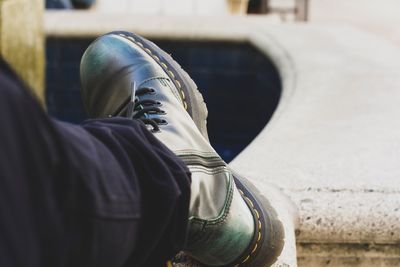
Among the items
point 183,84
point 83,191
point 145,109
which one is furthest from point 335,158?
point 83,191

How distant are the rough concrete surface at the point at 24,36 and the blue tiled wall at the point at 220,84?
22 centimetres

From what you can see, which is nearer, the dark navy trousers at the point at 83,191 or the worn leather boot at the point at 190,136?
the dark navy trousers at the point at 83,191

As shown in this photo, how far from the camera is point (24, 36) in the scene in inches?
105

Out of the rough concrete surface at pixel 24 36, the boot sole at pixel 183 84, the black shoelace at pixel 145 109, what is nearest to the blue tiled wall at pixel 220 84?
the rough concrete surface at pixel 24 36

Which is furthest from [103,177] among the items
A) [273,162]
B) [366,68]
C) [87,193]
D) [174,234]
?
[366,68]

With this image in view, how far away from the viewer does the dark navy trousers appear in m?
0.58

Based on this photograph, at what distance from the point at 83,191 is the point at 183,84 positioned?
508mm

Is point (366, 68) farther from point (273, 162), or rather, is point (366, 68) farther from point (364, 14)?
point (364, 14)

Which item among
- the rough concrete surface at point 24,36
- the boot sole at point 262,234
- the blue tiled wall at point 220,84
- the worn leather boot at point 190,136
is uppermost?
the worn leather boot at point 190,136

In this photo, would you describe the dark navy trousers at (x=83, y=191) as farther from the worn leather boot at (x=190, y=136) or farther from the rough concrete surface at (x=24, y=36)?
the rough concrete surface at (x=24, y=36)

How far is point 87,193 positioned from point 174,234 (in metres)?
0.18

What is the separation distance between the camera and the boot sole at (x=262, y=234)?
99 centimetres

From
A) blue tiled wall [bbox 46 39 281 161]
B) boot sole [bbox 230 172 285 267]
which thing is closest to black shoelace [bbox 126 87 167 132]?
boot sole [bbox 230 172 285 267]

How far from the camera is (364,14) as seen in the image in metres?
7.07
